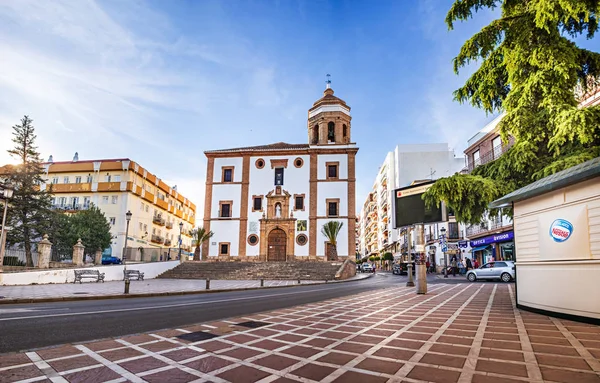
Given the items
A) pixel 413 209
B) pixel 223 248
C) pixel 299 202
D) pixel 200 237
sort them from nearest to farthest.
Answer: pixel 413 209
pixel 200 237
pixel 223 248
pixel 299 202

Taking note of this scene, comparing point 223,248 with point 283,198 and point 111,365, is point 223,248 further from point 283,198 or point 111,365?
point 111,365

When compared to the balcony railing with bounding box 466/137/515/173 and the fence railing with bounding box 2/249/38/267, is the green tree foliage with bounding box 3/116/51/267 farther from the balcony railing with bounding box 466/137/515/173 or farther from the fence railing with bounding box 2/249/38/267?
the balcony railing with bounding box 466/137/515/173

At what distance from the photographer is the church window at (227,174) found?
126ft

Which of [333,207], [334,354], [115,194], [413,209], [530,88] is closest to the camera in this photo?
[334,354]

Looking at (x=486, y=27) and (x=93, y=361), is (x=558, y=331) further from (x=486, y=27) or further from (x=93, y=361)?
(x=486, y=27)

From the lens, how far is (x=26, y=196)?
2747 centimetres

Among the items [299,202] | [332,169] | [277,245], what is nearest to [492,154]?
[332,169]

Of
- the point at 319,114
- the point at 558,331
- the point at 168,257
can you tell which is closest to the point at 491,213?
the point at 558,331

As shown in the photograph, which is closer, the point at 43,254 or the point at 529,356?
the point at 529,356

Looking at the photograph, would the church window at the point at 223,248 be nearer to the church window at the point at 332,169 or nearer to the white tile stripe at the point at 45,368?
the church window at the point at 332,169

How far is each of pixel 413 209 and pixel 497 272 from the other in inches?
445

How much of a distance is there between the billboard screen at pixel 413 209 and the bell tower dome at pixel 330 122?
25.7m

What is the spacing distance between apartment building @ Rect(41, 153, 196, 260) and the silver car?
30743 mm

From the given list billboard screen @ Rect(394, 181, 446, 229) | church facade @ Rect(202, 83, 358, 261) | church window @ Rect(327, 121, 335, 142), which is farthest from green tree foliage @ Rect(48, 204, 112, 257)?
billboard screen @ Rect(394, 181, 446, 229)
